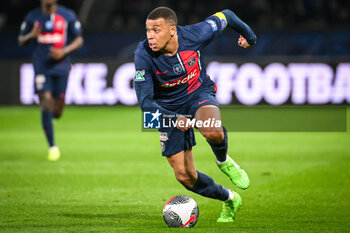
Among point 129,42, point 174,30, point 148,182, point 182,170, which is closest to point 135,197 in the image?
point 148,182

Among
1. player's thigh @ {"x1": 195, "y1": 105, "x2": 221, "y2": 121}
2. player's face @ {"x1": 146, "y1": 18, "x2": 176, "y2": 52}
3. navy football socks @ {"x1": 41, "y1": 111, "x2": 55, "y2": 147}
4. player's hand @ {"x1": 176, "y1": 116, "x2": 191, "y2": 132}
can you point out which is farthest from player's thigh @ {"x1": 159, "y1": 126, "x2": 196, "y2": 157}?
navy football socks @ {"x1": 41, "y1": 111, "x2": 55, "y2": 147}

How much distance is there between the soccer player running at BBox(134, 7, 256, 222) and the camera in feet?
18.2

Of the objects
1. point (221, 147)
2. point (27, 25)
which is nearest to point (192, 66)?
point (221, 147)

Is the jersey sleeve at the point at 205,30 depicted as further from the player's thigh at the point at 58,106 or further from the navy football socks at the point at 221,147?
the player's thigh at the point at 58,106

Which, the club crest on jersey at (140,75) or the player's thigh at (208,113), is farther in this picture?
the player's thigh at (208,113)

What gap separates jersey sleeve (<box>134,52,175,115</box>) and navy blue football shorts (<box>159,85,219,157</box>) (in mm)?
386

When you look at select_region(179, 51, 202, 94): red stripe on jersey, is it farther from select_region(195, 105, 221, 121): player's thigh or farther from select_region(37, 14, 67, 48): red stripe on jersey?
select_region(37, 14, 67, 48): red stripe on jersey

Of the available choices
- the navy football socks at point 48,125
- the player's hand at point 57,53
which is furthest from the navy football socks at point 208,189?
the player's hand at point 57,53

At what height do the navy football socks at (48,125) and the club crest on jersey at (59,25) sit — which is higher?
the club crest on jersey at (59,25)

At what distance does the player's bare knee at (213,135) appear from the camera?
218 inches

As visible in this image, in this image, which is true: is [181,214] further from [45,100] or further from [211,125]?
[45,100]

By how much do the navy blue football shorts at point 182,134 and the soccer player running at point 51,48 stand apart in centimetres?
484

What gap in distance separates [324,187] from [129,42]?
38.9 ft

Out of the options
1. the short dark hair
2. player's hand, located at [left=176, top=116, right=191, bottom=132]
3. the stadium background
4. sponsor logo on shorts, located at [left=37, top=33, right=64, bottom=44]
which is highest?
the short dark hair
